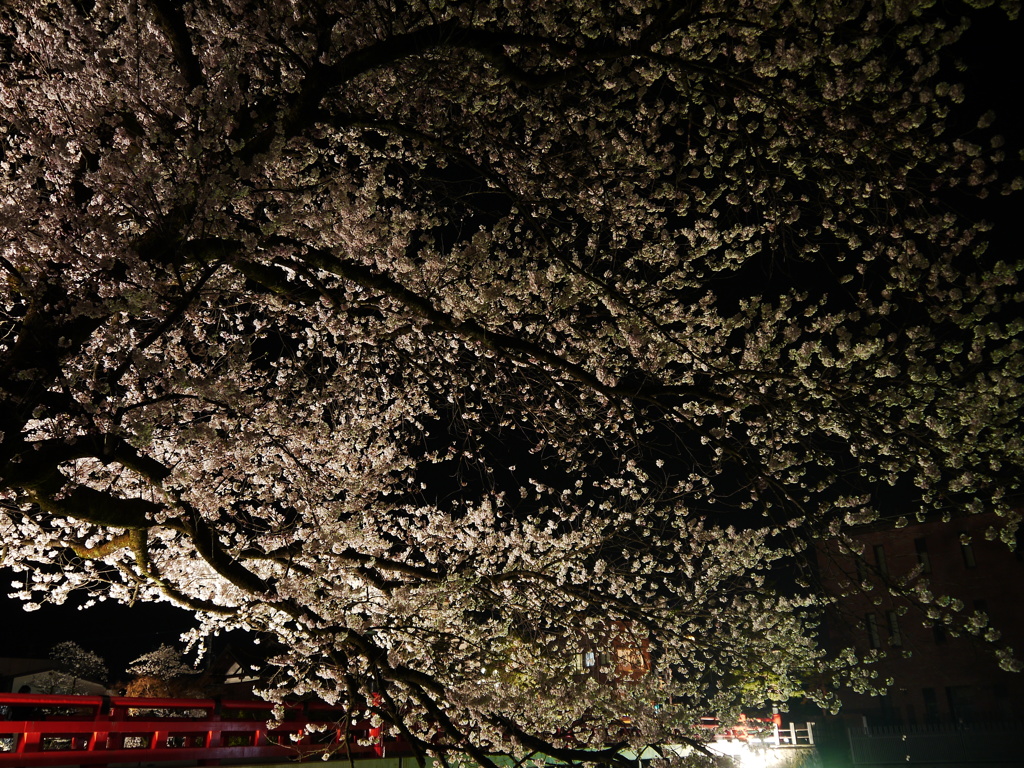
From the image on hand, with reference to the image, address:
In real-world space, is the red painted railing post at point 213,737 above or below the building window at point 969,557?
below

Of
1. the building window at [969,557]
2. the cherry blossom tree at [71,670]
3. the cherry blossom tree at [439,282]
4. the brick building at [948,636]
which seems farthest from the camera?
the cherry blossom tree at [71,670]

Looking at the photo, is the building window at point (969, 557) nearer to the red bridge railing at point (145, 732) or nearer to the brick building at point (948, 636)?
→ the brick building at point (948, 636)

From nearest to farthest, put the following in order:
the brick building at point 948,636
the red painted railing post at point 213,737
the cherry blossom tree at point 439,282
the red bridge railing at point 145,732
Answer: the cherry blossom tree at point 439,282
the red bridge railing at point 145,732
the red painted railing post at point 213,737
the brick building at point 948,636

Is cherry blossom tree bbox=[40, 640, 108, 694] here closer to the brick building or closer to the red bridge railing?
the red bridge railing

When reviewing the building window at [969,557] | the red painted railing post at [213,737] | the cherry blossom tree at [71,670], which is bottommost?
the red painted railing post at [213,737]

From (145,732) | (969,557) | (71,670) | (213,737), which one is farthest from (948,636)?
(71,670)

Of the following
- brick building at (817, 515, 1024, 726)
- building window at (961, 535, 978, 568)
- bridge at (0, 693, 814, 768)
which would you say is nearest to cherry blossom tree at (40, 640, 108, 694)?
bridge at (0, 693, 814, 768)

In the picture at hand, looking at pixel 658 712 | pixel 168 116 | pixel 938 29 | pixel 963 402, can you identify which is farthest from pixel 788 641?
pixel 168 116

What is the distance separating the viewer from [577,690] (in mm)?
9180

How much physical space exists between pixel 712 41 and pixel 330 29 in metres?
3.34

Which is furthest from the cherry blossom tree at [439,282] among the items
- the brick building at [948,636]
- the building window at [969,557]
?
the building window at [969,557]

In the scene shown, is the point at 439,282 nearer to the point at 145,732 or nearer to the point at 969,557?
the point at 145,732

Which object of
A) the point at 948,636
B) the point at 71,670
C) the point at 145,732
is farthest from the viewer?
the point at 71,670

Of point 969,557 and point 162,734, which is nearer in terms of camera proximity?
point 162,734
